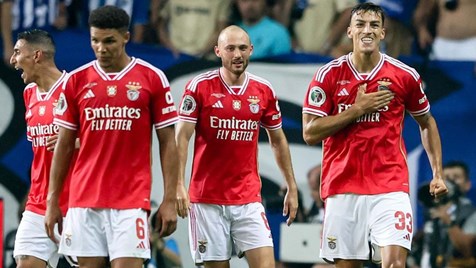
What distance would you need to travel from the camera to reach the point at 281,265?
1266cm

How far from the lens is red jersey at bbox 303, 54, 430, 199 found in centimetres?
846

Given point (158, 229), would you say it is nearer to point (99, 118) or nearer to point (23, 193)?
point (99, 118)

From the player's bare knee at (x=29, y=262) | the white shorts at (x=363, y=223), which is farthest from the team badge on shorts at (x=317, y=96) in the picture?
the player's bare knee at (x=29, y=262)

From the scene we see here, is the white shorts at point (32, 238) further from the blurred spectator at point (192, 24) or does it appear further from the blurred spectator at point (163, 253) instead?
the blurred spectator at point (192, 24)

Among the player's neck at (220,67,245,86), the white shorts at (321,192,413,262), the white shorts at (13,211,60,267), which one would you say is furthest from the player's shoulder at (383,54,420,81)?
the white shorts at (13,211,60,267)

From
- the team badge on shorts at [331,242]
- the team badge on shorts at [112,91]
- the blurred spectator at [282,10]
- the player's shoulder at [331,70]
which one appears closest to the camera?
the team badge on shorts at [112,91]

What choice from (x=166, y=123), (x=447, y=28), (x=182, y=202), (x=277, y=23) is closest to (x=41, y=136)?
(x=182, y=202)

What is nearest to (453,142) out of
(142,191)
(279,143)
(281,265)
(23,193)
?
(281,265)

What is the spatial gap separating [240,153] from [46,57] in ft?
5.76

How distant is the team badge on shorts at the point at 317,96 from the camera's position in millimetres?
8602

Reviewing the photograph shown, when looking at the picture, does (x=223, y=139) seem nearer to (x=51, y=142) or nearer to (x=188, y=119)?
(x=188, y=119)

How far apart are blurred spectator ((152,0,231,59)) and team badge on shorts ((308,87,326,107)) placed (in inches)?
165

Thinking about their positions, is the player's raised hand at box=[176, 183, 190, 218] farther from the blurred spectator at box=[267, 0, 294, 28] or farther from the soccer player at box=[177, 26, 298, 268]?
the blurred spectator at box=[267, 0, 294, 28]

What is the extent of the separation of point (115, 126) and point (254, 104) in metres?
2.07
